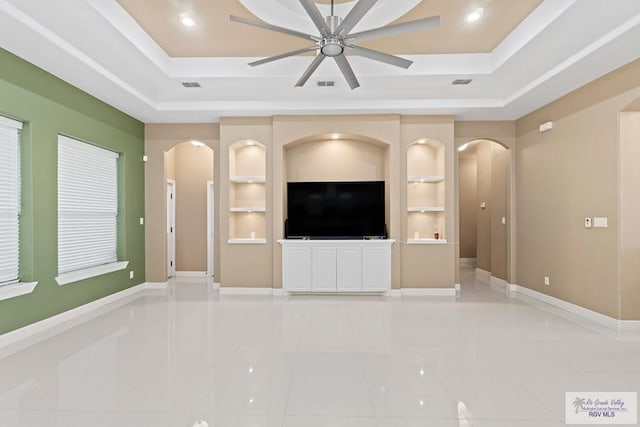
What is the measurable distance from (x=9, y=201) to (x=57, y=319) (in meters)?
1.51

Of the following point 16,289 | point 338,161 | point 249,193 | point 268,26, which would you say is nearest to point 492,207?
point 338,161

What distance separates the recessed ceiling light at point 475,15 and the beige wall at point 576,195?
1.76 m

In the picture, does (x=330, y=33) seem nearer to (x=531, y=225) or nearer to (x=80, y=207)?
(x=80, y=207)

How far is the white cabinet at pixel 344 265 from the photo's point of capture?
5465mm

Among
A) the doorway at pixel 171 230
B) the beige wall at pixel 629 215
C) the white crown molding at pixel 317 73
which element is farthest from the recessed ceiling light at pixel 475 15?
the doorway at pixel 171 230

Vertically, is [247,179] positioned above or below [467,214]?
above

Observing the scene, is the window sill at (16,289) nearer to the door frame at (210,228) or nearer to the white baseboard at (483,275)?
the door frame at (210,228)

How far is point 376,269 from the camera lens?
5.47 meters

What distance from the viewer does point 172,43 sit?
13.7 feet

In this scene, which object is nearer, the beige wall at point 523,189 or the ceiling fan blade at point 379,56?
the ceiling fan blade at point 379,56

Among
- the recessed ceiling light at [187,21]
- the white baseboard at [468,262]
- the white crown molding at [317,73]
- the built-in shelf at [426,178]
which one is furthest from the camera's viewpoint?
the white baseboard at [468,262]

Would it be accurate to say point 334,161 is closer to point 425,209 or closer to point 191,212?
point 425,209

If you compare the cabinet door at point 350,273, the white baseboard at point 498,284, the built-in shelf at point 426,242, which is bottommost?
the white baseboard at point 498,284

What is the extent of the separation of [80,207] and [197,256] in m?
2.94
